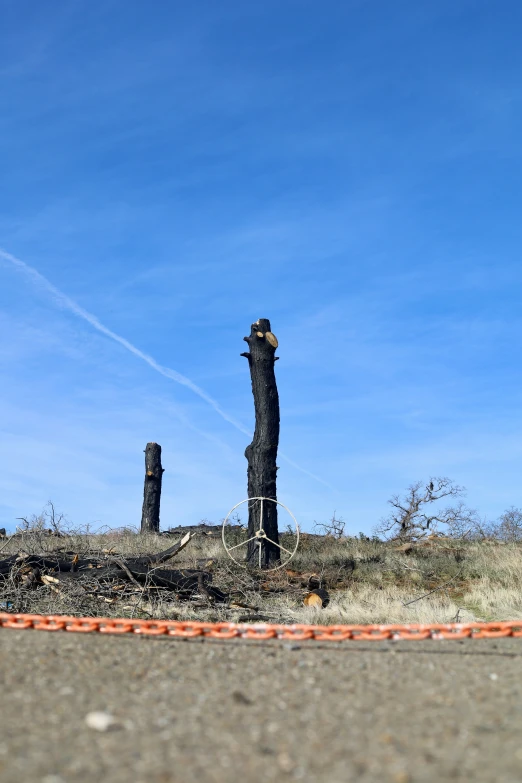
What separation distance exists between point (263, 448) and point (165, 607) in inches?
216

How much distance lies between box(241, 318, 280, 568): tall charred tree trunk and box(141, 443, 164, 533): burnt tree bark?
930cm

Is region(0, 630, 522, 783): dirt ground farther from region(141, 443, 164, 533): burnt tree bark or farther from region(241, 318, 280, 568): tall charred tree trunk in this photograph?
region(141, 443, 164, 533): burnt tree bark

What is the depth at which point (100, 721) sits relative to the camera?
3.77 metres

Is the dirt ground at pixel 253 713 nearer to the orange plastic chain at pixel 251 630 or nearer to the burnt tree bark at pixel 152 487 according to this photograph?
the orange plastic chain at pixel 251 630

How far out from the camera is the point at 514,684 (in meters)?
4.83

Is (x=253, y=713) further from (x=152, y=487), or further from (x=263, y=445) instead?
(x=152, y=487)

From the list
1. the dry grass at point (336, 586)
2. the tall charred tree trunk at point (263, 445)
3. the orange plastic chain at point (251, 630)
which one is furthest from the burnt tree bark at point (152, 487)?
the orange plastic chain at point (251, 630)

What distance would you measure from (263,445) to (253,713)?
1123cm

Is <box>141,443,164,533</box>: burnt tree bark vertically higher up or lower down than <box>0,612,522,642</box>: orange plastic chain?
higher up

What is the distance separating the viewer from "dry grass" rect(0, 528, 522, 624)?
1009 centimetres

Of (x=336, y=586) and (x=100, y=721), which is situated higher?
(x=336, y=586)

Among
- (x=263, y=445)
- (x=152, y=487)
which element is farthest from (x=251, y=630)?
(x=152, y=487)

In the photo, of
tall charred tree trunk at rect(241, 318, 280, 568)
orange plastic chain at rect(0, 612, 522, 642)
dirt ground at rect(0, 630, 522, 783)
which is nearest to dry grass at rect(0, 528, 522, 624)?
tall charred tree trunk at rect(241, 318, 280, 568)

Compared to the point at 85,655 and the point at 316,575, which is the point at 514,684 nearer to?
the point at 85,655
